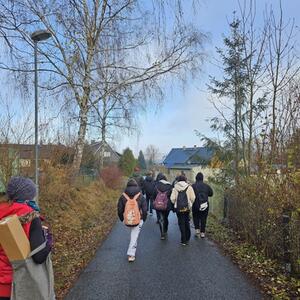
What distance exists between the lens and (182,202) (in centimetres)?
1031

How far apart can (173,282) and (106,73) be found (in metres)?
12.0

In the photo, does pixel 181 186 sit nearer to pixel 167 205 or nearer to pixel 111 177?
pixel 167 205

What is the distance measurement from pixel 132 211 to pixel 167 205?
275 cm

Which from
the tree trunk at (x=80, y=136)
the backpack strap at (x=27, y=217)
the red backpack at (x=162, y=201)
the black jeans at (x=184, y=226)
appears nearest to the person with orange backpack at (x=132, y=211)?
the black jeans at (x=184, y=226)

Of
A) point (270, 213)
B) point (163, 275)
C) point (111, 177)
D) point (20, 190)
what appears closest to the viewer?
point (20, 190)

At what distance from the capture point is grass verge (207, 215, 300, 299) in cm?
603

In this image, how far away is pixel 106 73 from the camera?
17203 millimetres

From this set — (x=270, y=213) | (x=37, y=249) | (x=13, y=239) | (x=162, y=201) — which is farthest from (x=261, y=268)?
(x=13, y=239)

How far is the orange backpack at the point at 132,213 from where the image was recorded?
856cm

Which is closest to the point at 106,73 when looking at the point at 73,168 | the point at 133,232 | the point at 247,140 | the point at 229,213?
the point at 73,168

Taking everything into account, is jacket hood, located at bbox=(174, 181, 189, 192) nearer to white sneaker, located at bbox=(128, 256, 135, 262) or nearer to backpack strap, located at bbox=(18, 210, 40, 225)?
white sneaker, located at bbox=(128, 256, 135, 262)

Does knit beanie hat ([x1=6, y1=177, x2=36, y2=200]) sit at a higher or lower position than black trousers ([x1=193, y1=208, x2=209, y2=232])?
higher

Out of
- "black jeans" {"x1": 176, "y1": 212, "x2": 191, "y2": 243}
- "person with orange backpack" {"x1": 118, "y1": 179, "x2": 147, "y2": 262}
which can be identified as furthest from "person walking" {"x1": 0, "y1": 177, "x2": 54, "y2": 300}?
"black jeans" {"x1": 176, "y1": 212, "x2": 191, "y2": 243}

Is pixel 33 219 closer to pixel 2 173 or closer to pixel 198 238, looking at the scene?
pixel 2 173
